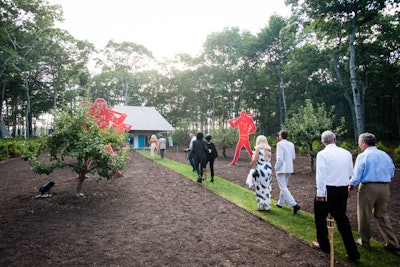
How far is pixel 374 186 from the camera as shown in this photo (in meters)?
3.81

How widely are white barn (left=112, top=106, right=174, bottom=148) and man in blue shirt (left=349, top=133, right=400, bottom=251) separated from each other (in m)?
30.6

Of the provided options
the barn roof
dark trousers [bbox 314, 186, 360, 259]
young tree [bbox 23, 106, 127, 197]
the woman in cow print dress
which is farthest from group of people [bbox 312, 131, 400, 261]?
the barn roof

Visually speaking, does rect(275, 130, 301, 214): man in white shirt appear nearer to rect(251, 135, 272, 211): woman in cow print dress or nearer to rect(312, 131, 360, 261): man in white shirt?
rect(251, 135, 272, 211): woman in cow print dress

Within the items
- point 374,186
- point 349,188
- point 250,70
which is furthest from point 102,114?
point 250,70

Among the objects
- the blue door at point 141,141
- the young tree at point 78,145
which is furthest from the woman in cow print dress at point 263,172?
the blue door at point 141,141

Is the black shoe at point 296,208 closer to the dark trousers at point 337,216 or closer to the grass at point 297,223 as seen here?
the grass at point 297,223

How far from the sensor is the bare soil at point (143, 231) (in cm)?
365

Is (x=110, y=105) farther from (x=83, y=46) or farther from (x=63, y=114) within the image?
(x=63, y=114)

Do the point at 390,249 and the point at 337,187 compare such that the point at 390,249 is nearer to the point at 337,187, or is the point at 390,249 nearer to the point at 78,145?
the point at 337,187

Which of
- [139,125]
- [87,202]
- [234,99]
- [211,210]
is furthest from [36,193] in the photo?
[234,99]

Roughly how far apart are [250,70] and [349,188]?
35.8m

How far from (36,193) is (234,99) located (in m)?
40.3

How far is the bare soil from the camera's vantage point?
3.65 m

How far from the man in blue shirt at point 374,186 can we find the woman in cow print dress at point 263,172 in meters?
2.06
